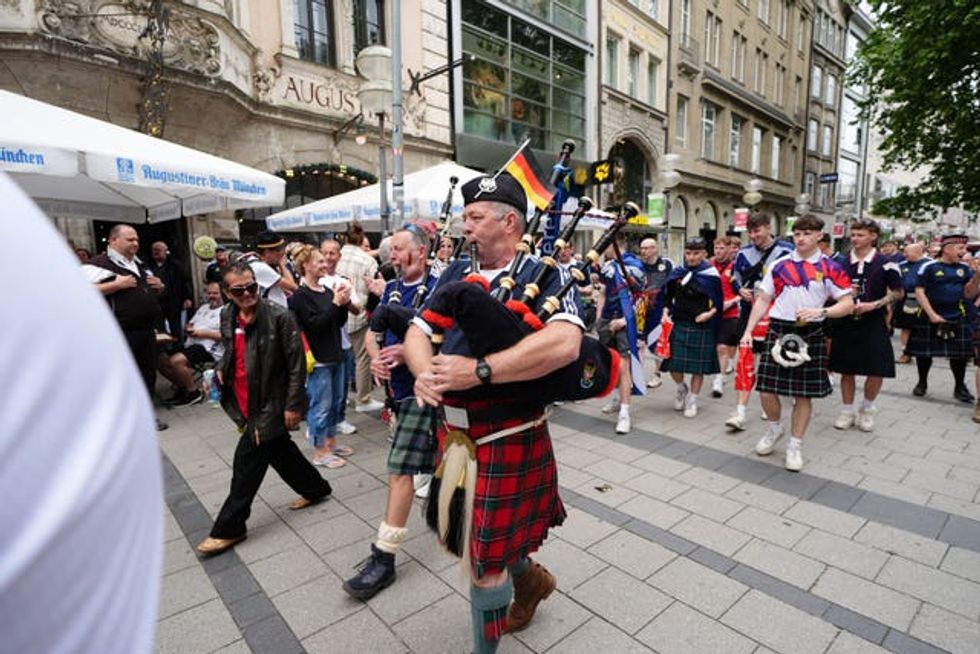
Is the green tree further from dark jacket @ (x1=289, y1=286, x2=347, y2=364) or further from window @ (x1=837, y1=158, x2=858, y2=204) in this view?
window @ (x1=837, y1=158, x2=858, y2=204)

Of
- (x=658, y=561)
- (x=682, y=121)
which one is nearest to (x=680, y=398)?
(x=658, y=561)

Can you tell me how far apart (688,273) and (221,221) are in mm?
7988

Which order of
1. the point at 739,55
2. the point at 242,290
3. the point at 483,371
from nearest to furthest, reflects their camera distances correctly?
1. the point at 483,371
2. the point at 242,290
3. the point at 739,55

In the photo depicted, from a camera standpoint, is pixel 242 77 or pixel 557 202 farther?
pixel 242 77

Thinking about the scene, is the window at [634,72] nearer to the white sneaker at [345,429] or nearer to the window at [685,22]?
the window at [685,22]

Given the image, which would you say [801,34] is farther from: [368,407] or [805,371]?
[368,407]

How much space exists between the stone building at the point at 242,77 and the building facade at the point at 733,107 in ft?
42.0

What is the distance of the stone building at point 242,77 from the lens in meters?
7.01

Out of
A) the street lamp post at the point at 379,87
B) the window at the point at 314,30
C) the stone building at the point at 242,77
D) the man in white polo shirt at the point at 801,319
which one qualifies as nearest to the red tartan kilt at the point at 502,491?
the man in white polo shirt at the point at 801,319

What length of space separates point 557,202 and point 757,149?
29117 millimetres

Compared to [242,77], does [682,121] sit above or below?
above

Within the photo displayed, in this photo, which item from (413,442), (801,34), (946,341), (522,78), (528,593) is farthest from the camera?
(801,34)

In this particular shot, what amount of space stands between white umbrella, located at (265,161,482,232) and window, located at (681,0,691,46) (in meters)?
17.0

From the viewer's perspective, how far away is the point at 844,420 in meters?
5.29
